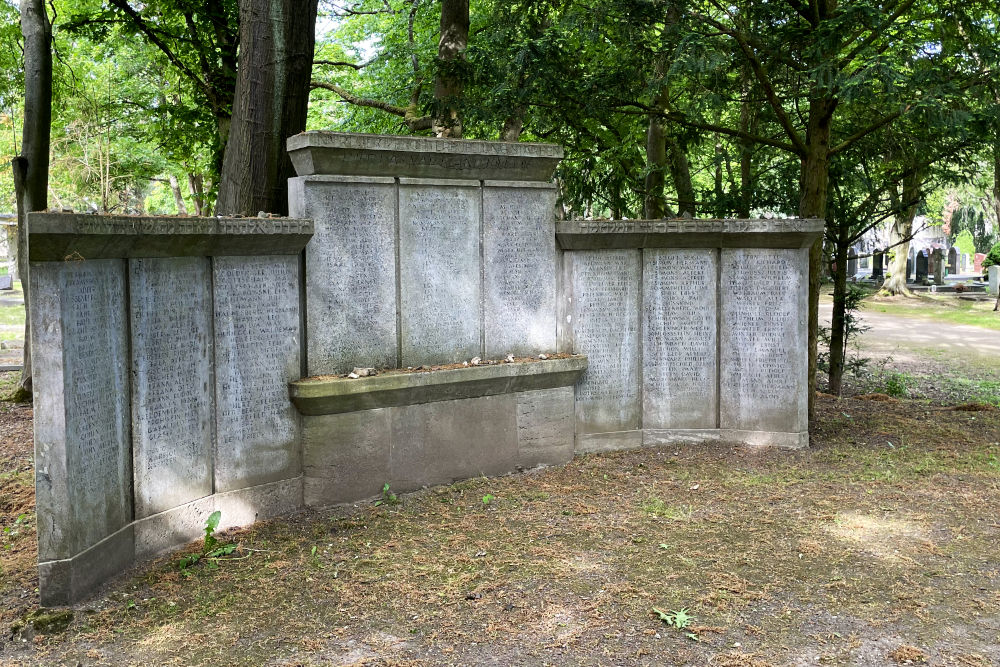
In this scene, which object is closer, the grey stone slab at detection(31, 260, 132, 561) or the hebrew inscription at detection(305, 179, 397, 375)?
the grey stone slab at detection(31, 260, 132, 561)

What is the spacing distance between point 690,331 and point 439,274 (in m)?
2.41

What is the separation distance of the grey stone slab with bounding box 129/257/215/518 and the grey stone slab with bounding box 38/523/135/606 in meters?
0.25

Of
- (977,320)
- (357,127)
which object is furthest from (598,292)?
(977,320)

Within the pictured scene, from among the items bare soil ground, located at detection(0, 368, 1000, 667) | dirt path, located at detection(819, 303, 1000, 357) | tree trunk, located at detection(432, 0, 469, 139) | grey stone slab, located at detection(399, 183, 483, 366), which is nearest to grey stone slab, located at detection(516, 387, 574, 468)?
bare soil ground, located at detection(0, 368, 1000, 667)

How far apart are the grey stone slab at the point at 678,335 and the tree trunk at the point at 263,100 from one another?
3.39 metres

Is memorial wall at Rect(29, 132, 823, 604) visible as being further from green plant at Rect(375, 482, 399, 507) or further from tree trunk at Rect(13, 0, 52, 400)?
tree trunk at Rect(13, 0, 52, 400)

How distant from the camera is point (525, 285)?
6.96 metres

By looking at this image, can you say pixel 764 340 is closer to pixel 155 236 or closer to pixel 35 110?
pixel 155 236

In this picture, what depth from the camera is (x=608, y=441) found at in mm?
7461

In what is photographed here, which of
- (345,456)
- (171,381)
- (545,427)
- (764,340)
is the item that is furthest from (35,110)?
(764,340)

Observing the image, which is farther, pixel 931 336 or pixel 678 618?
pixel 931 336

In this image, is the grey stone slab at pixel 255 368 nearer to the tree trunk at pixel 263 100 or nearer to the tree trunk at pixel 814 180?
the tree trunk at pixel 263 100

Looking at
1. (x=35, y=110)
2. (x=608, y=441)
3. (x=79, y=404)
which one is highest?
(x=35, y=110)

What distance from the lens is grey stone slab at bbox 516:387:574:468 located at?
6867mm
